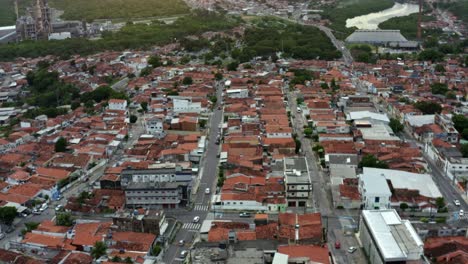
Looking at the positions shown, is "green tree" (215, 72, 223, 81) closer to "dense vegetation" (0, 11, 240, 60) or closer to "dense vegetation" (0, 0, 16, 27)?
"dense vegetation" (0, 11, 240, 60)

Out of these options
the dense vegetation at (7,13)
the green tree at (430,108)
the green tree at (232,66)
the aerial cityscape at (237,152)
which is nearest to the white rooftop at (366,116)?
the aerial cityscape at (237,152)

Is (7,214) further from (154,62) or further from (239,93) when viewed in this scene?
(154,62)

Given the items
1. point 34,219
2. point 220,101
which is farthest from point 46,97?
point 34,219

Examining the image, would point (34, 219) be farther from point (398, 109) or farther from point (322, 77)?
point (322, 77)

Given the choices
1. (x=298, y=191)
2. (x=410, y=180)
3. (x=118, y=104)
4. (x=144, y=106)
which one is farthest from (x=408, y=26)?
(x=298, y=191)

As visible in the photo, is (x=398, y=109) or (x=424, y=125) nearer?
(x=424, y=125)

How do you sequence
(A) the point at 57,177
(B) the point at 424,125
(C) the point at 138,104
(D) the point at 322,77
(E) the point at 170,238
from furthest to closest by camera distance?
1. (D) the point at 322,77
2. (C) the point at 138,104
3. (B) the point at 424,125
4. (A) the point at 57,177
5. (E) the point at 170,238
